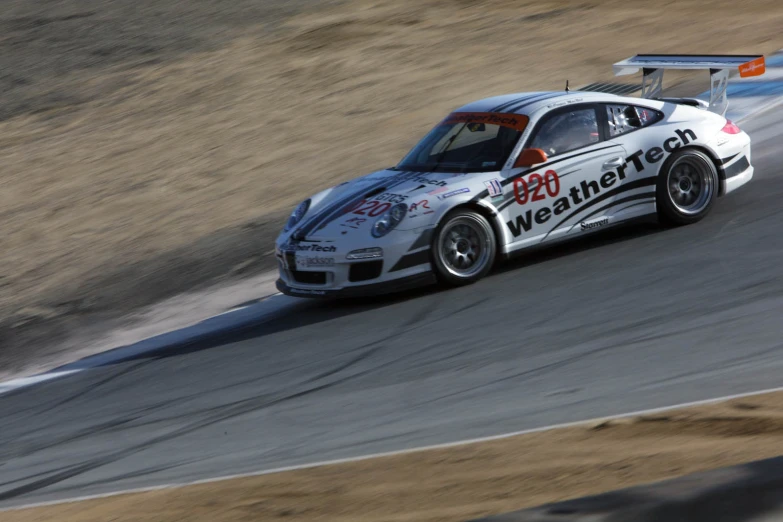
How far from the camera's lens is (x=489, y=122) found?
9.54 metres

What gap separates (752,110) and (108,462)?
9.56 m

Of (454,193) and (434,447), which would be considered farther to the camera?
(454,193)

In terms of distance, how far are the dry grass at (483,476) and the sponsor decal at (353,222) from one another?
347cm

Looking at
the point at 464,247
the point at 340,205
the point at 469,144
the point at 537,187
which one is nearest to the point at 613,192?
the point at 537,187

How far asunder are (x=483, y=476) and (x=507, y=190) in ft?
14.1

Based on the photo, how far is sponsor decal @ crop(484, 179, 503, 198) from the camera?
29.3 ft

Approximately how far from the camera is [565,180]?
30.2 feet

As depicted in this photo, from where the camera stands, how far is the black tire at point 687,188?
9.65m

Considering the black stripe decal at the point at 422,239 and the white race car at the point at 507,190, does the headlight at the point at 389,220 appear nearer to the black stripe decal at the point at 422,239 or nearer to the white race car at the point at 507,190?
the white race car at the point at 507,190

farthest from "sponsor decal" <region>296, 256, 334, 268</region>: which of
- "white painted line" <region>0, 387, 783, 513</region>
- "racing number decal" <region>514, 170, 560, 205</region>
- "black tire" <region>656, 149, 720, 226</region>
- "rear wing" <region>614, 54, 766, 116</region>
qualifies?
"rear wing" <region>614, 54, 766, 116</region>

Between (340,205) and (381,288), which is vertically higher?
(340,205)

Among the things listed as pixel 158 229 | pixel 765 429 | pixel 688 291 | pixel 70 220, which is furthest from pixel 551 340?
pixel 70 220

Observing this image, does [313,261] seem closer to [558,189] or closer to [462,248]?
[462,248]

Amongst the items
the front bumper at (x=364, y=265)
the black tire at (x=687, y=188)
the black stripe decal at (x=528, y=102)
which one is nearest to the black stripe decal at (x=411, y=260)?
the front bumper at (x=364, y=265)
